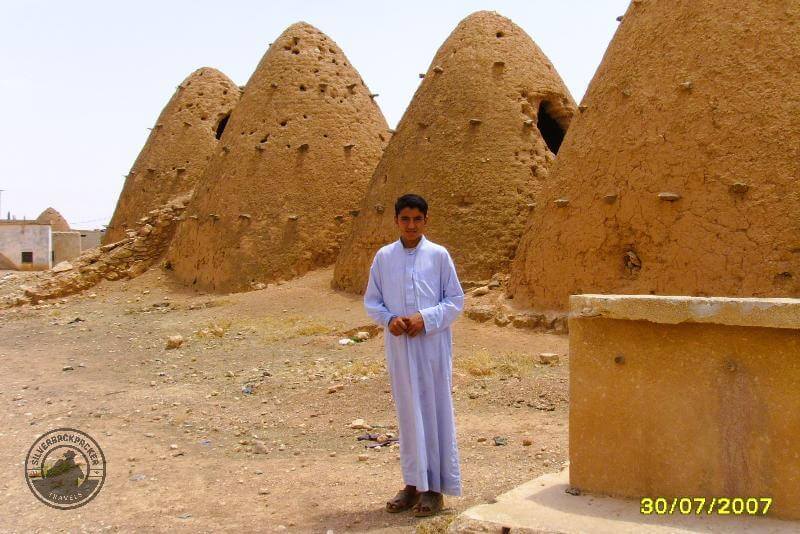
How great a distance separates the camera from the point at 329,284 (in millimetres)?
12688

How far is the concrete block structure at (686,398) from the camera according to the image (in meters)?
2.97

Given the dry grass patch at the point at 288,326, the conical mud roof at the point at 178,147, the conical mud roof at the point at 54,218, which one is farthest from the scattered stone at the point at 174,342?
the conical mud roof at the point at 54,218

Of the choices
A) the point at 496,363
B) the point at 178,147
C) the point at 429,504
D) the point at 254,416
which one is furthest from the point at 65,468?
the point at 178,147

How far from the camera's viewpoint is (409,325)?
371 centimetres

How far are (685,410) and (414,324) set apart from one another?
4.15 ft

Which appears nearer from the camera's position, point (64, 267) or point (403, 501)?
point (403, 501)

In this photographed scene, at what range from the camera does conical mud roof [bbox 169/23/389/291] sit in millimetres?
13852

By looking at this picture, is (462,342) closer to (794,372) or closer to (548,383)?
(548,383)

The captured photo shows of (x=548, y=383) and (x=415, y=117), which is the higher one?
(x=415, y=117)

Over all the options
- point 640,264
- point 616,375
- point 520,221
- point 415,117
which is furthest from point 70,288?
point 616,375

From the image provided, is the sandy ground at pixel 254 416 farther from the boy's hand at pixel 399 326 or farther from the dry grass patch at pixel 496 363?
the boy's hand at pixel 399 326

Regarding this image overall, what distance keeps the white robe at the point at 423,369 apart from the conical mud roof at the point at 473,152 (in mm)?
6598

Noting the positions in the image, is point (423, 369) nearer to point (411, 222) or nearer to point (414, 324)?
point (414, 324)

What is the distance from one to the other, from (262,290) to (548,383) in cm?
755
